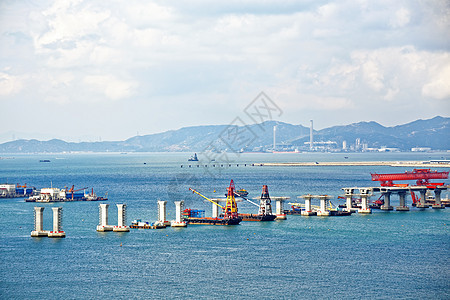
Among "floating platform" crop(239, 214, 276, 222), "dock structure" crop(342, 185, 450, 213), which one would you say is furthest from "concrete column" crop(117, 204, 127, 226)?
"dock structure" crop(342, 185, 450, 213)

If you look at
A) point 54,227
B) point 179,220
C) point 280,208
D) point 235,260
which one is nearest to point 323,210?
point 280,208

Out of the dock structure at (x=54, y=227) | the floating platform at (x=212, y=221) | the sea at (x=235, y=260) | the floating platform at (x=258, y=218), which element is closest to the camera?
the sea at (x=235, y=260)

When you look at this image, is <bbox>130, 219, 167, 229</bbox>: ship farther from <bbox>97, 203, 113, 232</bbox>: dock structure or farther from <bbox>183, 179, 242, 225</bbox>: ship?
<bbox>183, 179, 242, 225</bbox>: ship

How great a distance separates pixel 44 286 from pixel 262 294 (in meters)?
18.2

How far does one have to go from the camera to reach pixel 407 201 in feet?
414

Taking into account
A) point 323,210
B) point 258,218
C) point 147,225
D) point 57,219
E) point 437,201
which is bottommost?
point 258,218

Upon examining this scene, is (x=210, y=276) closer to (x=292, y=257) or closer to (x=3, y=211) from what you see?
(x=292, y=257)

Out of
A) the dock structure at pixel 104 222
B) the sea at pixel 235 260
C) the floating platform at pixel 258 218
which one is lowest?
the sea at pixel 235 260

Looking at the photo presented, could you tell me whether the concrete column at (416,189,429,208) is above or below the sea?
above

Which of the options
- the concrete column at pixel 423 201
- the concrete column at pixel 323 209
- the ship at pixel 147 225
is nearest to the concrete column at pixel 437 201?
the concrete column at pixel 423 201

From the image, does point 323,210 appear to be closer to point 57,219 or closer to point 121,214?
point 121,214

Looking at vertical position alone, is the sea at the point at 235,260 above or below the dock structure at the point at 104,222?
below

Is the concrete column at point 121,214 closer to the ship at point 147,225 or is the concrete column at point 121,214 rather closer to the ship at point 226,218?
the ship at point 147,225

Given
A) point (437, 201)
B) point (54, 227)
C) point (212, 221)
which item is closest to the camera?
point (54, 227)
